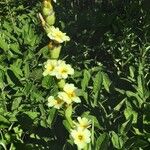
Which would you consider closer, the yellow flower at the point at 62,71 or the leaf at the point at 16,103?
the yellow flower at the point at 62,71

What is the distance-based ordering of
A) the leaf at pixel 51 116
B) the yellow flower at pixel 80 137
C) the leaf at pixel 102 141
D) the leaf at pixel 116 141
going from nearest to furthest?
the yellow flower at pixel 80 137 → the leaf at pixel 102 141 → the leaf at pixel 116 141 → the leaf at pixel 51 116

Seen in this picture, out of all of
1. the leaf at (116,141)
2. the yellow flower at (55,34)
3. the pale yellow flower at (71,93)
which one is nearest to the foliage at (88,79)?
the leaf at (116,141)

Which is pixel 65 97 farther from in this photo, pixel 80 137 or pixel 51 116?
pixel 51 116

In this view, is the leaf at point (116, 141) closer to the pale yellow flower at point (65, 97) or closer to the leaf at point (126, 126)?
the leaf at point (126, 126)

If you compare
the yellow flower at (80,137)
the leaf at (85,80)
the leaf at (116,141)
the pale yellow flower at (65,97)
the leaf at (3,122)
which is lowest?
the leaf at (3,122)

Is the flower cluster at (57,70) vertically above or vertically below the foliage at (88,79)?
above

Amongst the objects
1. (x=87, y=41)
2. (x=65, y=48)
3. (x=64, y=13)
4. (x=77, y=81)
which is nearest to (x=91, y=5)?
(x=64, y=13)

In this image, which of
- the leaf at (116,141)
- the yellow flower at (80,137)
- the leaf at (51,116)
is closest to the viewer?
the yellow flower at (80,137)

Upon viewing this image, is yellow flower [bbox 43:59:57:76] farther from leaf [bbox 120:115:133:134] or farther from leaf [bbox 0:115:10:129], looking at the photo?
leaf [bbox 0:115:10:129]

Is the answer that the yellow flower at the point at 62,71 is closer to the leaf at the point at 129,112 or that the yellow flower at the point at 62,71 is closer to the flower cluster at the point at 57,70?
the flower cluster at the point at 57,70

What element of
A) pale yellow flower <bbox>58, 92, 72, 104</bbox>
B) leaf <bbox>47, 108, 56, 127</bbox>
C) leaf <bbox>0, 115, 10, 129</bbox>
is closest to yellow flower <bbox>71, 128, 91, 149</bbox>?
pale yellow flower <bbox>58, 92, 72, 104</bbox>
